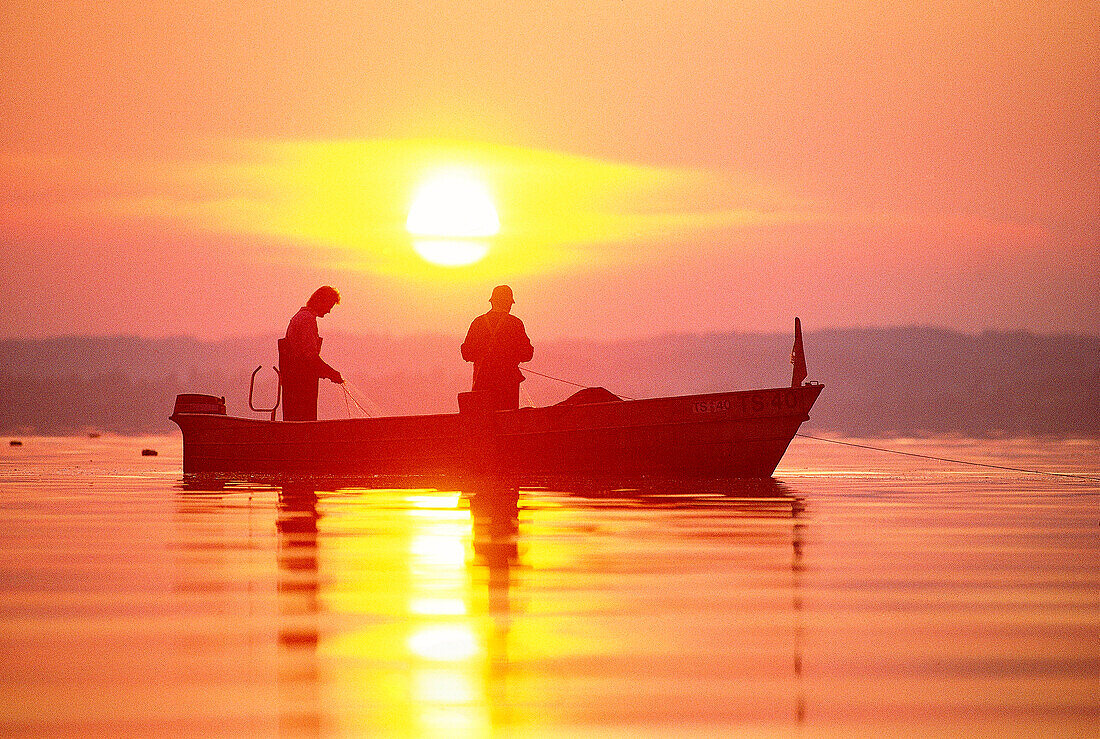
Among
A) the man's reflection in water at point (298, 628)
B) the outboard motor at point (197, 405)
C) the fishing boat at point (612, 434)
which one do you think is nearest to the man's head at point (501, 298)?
the fishing boat at point (612, 434)

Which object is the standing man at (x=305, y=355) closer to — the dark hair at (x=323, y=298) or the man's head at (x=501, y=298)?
the dark hair at (x=323, y=298)

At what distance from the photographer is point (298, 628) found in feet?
26.0

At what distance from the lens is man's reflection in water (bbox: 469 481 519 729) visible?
6.18 metres

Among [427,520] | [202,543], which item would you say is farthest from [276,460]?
[202,543]

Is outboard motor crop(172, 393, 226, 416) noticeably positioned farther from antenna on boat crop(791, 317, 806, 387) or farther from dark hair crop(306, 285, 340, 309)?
antenna on boat crop(791, 317, 806, 387)

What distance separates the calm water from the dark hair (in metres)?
8.65

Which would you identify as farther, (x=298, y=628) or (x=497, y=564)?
(x=497, y=564)

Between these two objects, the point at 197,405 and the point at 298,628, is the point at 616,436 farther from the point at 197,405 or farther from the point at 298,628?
the point at 298,628

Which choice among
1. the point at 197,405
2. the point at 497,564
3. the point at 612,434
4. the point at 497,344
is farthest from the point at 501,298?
the point at 497,564

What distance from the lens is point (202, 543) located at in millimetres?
12867

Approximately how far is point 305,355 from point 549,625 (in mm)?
17130

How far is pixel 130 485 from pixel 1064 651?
63.0 ft

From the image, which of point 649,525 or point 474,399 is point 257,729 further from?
point 474,399

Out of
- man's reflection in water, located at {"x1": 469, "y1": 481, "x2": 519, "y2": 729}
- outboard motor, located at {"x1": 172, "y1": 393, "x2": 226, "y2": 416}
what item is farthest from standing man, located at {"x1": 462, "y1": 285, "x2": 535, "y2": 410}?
outboard motor, located at {"x1": 172, "y1": 393, "x2": 226, "y2": 416}
